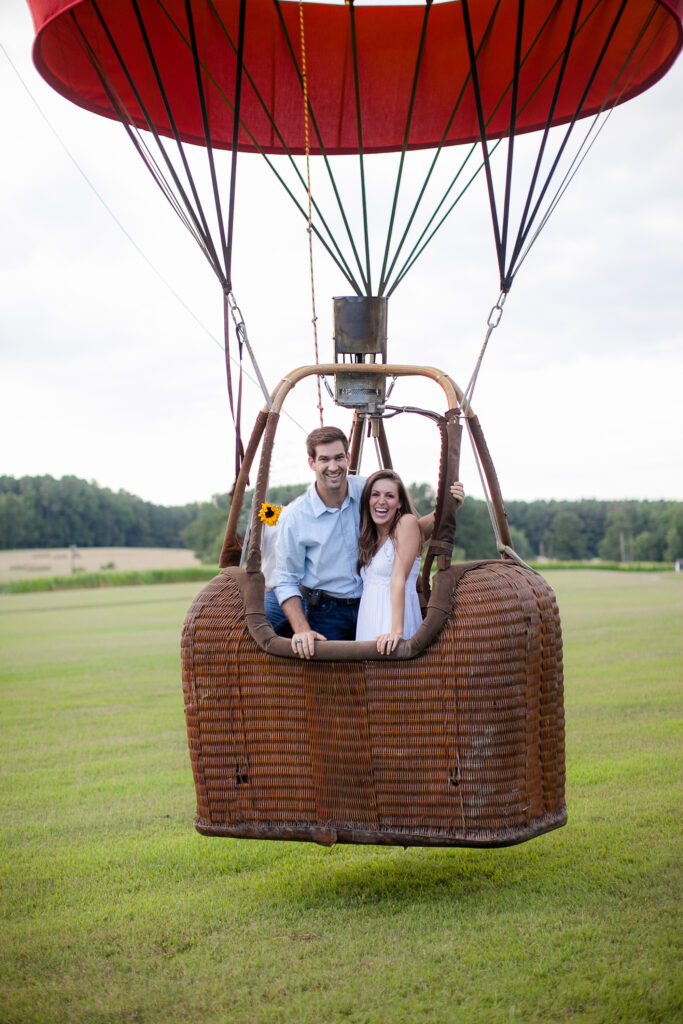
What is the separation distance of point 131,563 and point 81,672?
1443 inches

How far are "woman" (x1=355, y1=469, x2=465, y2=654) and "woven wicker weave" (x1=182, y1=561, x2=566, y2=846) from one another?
0.72ft

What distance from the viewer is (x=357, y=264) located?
15.7ft

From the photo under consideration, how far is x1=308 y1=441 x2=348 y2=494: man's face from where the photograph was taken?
4016 millimetres

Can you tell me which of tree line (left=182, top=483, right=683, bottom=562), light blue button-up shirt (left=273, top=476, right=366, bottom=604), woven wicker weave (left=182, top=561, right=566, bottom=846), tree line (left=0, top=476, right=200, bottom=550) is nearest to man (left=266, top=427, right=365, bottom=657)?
light blue button-up shirt (left=273, top=476, right=366, bottom=604)

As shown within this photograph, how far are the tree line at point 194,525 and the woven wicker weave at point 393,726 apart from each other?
41226 millimetres

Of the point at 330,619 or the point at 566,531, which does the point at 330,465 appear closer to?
the point at 330,619

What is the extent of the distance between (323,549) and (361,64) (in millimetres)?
3031

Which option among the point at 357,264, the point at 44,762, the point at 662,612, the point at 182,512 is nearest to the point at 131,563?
Result: the point at 182,512

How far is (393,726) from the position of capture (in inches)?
146

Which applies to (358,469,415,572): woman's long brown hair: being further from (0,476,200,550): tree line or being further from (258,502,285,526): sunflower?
(0,476,200,550): tree line

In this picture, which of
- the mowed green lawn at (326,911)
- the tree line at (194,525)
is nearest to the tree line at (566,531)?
the tree line at (194,525)

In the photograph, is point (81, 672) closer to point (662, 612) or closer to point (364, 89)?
point (364, 89)

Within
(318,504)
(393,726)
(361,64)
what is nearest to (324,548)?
(318,504)

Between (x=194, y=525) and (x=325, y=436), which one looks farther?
(x=194, y=525)
